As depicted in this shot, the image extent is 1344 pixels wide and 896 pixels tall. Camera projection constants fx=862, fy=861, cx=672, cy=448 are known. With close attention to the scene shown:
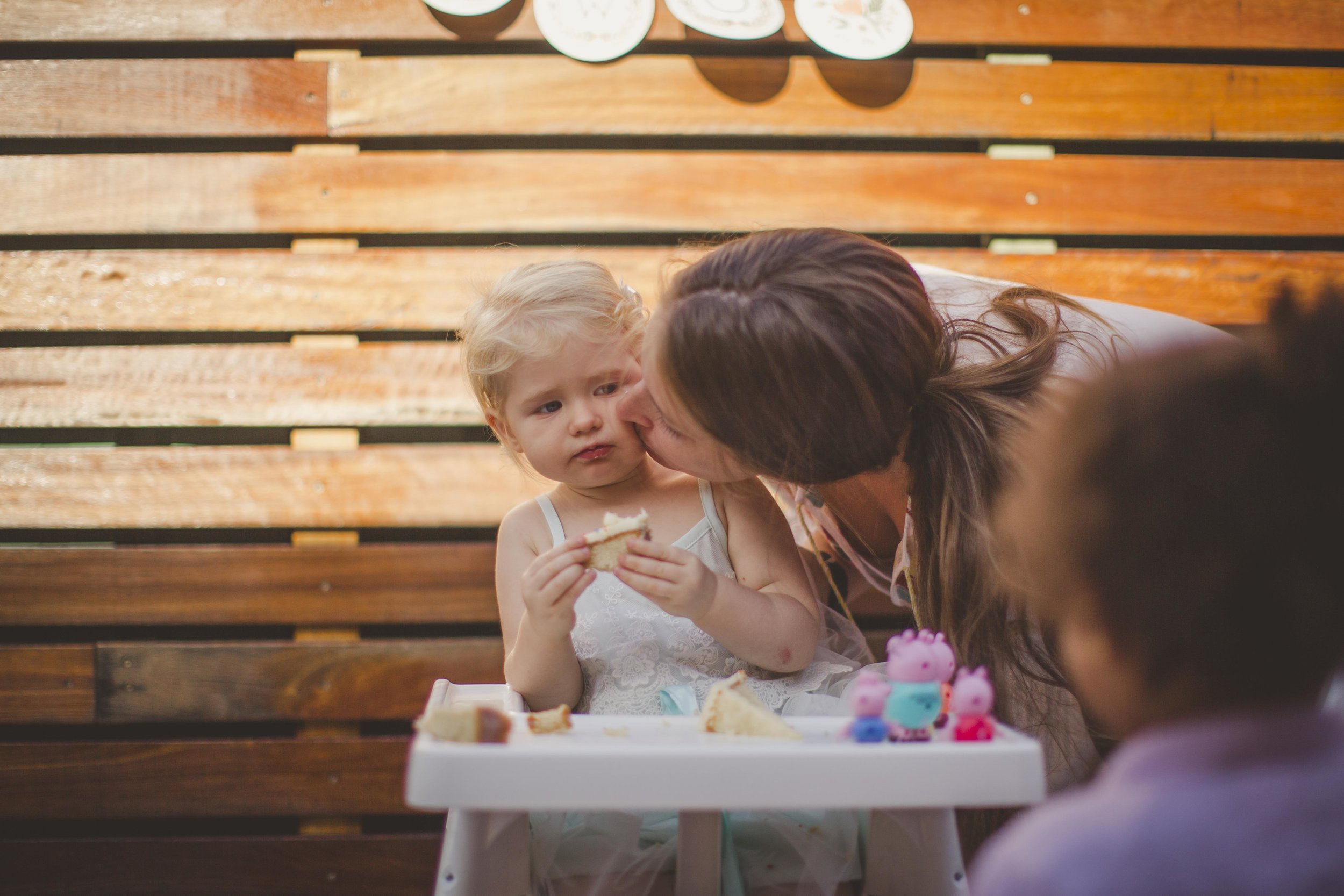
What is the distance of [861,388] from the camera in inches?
45.4

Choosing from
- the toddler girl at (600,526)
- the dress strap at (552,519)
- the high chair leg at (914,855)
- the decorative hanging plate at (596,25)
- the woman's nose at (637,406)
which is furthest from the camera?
the decorative hanging plate at (596,25)

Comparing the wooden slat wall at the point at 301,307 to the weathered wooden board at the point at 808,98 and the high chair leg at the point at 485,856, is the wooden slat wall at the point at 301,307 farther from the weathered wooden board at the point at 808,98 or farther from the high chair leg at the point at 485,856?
the high chair leg at the point at 485,856

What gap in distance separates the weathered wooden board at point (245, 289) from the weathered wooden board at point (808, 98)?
0.28 m

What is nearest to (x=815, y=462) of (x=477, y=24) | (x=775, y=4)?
(x=775, y=4)

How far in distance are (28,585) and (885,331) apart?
1.83 meters

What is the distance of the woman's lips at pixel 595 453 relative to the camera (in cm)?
145

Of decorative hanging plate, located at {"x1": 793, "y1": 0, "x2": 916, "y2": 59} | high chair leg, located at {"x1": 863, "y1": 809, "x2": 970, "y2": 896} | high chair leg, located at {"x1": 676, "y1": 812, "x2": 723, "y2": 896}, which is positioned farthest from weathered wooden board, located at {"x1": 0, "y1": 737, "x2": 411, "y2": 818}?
decorative hanging plate, located at {"x1": 793, "y1": 0, "x2": 916, "y2": 59}

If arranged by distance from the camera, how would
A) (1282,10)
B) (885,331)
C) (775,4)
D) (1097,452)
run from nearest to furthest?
(1097,452)
(885,331)
(775,4)
(1282,10)

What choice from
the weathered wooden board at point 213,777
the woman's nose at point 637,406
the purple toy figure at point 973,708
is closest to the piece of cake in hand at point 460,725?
the purple toy figure at point 973,708

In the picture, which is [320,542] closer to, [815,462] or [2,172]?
[2,172]

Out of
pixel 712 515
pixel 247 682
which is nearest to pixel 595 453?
pixel 712 515

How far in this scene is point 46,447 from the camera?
1.83 meters

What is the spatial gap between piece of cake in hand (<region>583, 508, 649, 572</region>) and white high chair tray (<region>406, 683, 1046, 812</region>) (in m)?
0.35

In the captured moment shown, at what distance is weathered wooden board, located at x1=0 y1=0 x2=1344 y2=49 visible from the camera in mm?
1820
